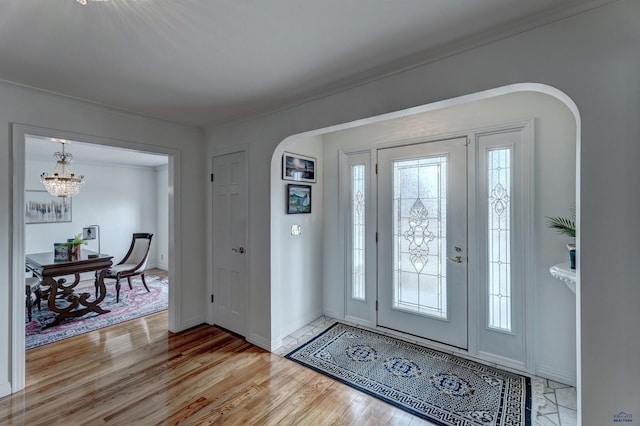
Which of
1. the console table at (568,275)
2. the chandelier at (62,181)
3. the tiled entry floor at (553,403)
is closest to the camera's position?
the console table at (568,275)

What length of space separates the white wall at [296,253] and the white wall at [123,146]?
45.4 inches

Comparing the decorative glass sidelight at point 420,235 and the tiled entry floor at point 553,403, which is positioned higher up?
the decorative glass sidelight at point 420,235

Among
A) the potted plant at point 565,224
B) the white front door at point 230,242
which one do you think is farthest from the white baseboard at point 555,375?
the white front door at point 230,242

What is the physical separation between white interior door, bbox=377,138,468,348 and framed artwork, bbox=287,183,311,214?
855 mm

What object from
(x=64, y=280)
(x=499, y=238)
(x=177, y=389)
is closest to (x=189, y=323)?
(x=177, y=389)

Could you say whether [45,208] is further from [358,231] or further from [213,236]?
[358,231]

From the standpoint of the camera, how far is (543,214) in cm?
230

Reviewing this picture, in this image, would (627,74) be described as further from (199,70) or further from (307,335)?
(307,335)

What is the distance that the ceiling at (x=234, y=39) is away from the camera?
4.61ft

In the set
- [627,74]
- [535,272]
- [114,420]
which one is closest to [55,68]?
[114,420]

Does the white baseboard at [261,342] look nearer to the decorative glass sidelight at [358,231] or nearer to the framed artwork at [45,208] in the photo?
the decorative glass sidelight at [358,231]

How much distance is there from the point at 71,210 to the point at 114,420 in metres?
5.20

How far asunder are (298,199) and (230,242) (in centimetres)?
94

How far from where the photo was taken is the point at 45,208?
17.1 ft
